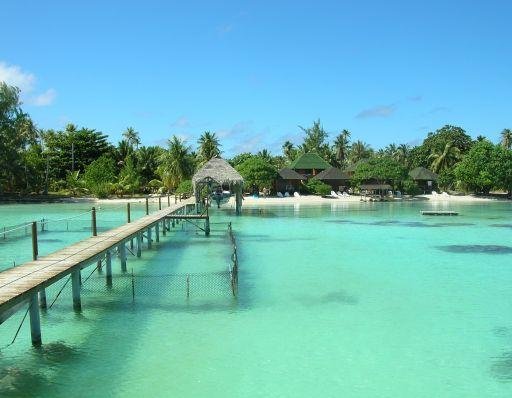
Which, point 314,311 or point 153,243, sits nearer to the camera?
point 314,311

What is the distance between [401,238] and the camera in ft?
96.3

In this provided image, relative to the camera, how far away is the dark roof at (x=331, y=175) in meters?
66.7

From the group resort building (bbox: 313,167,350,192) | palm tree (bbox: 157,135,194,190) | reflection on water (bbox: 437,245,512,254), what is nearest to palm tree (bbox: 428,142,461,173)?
resort building (bbox: 313,167,350,192)

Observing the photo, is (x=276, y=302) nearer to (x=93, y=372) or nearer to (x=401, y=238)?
(x=93, y=372)

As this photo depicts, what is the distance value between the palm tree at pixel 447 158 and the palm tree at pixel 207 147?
28960 millimetres

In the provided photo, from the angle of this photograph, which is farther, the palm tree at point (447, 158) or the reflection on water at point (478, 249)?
the palm tree at point (447, 158)

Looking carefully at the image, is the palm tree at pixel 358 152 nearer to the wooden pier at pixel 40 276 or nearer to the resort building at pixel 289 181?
the resort building at pixel 289 181

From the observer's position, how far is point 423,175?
69.5 meters

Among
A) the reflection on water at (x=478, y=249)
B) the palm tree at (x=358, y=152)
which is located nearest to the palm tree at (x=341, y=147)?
the palm tree at (x=358, y=152)

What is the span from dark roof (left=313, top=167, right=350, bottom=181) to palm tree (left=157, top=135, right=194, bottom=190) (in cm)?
1578

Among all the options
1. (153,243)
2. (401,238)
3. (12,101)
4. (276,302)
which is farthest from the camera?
(12,101)

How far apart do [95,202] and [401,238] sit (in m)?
38.3

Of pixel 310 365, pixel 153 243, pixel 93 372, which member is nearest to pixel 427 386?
pixel 310 365

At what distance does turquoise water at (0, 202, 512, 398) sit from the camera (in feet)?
30.7
